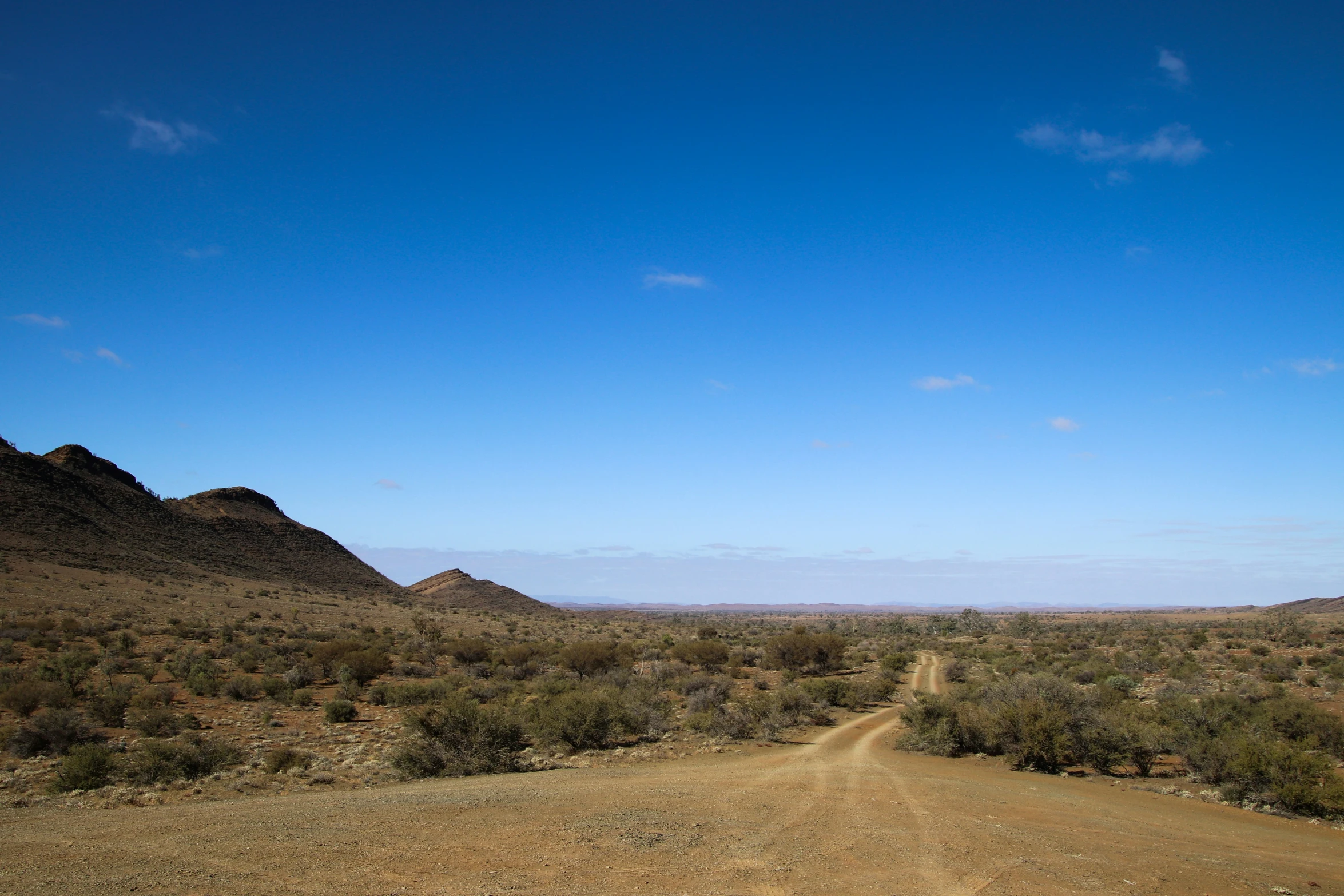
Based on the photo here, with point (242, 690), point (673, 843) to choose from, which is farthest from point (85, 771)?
point (673, 843)

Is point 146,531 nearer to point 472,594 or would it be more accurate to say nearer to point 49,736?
point 472,594

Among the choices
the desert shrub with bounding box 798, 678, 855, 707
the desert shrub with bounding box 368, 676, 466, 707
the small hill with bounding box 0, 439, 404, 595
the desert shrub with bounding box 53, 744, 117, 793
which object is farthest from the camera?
the small hill with bounding box 0, 439, 404, 595

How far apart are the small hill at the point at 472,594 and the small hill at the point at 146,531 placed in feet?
40.0

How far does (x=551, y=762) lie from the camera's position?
18609 millimetres

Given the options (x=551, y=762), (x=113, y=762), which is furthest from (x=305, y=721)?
(x=551, y=762)

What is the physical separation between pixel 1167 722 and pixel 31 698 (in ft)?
109

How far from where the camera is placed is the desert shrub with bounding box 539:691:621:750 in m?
20.0

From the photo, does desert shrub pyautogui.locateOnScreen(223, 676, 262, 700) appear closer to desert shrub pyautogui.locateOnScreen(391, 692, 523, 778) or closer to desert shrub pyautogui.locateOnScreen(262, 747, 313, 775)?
desert shrub pyautogui.locateOnScreen(262, 747, 313, 775)

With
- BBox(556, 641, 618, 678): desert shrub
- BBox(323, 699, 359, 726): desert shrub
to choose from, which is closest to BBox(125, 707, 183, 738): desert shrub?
BBox(323, 699, 359, 726): desert shrub

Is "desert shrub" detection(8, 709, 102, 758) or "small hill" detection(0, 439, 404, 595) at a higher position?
"small hill" detection(0, 439, 404, 595)

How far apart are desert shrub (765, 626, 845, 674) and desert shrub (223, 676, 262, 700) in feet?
85.0

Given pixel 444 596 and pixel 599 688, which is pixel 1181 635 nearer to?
pixel 599 688

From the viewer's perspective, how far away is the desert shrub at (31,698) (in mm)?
19969

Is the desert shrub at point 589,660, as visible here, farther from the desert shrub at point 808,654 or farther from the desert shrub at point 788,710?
the desert shrub at point 788,710
